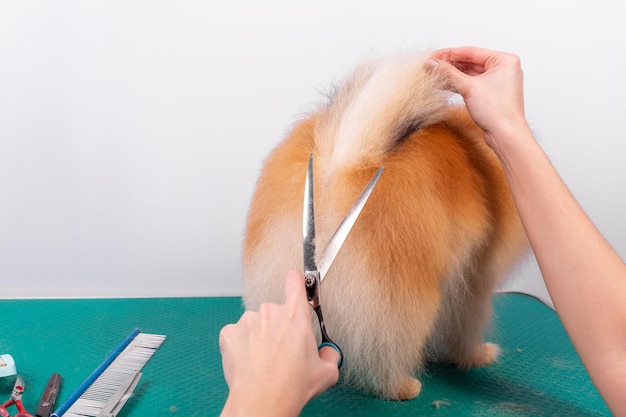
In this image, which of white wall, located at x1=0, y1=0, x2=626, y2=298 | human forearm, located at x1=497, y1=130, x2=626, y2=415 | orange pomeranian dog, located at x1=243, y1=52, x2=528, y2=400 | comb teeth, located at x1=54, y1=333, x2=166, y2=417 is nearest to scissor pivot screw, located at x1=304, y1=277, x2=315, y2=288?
orange pomeranian dog, located at x1=243, y1=52, x2=528, y2=400

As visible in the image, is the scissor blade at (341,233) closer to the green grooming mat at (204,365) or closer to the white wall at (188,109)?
the green grooming mat at (204,365)

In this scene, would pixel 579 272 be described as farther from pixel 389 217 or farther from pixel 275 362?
pixel 275 362

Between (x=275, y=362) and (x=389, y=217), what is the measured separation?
12.9 inches

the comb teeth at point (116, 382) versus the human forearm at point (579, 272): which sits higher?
the human forearm at point (579, 272)

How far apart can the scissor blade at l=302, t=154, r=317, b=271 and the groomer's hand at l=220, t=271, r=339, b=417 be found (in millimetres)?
96

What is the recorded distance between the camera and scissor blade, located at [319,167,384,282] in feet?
2.21

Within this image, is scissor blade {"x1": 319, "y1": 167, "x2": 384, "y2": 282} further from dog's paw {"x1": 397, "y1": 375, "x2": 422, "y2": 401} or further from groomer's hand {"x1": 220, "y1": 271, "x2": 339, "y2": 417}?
dog's paw {"x1": 397, "y1": 375, "x2": 422, "y2": 401}

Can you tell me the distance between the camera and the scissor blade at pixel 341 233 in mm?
673

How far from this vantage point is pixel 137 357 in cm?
101

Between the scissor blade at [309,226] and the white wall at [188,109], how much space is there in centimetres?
57

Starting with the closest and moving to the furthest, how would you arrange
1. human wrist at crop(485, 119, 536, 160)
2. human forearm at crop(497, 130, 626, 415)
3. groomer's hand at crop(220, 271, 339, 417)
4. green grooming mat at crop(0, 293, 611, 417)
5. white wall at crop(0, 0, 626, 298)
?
groomer's hand at crop(220, 271, 339, 417), human forearm at crop(497, 130, 626, 415), human wrist at crop(485, 119, 536, 160), green grooming mat at crop(0, 293, 611, 417), white wall at crop(0, 0, 626, 298)

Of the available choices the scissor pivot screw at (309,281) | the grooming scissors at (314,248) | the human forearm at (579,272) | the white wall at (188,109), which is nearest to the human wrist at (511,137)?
the human forearm at (579,272)

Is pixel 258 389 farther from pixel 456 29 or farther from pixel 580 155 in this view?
pixel 580 155

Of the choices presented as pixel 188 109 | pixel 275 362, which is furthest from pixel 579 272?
pixel 188 109
